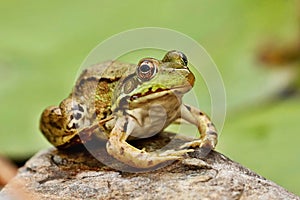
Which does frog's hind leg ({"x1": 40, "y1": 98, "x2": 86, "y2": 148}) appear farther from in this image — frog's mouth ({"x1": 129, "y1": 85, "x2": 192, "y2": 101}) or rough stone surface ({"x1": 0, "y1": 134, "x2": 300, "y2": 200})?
frog's mouth ({"x1": 129, "y1": 85, "x2": 192, "y2": 101})

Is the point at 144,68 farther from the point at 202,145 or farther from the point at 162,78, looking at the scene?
the point at 202,145

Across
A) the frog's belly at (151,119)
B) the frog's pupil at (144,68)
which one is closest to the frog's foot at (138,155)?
the frog's belly at (151,119)

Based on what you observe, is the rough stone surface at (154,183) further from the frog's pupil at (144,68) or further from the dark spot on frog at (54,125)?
the frog's pupil at (144,68)

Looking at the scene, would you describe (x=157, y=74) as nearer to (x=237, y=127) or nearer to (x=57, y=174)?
(x=57, y=174)

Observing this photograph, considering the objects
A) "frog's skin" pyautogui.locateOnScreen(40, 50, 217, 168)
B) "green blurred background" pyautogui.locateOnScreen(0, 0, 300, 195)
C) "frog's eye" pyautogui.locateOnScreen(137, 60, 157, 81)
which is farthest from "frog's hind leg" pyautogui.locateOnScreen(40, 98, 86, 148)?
"green blurred background" pyautogui.locateOnScreen(0, 0, 300, 195)

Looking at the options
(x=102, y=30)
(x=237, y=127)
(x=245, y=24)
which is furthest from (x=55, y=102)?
(x=245, y=24)

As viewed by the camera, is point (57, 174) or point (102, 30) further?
point (102, 30)
